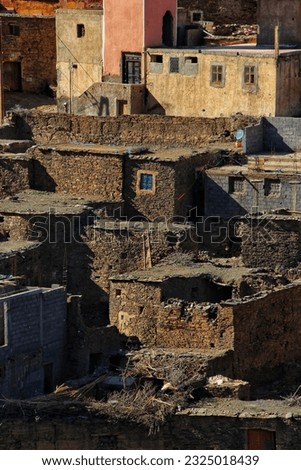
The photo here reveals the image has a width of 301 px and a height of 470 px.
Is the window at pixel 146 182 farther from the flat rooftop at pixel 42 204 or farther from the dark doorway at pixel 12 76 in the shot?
the dark doorway at pixel 12 76

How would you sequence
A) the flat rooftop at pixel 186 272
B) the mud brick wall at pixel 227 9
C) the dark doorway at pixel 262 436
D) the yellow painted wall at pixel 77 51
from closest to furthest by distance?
the dark doorway at pixel 262 436 < the flat rooftop at pixel 186 272 < the yellow painted wall at pixel 77 51 < the mud brick wall at pixel 227 9

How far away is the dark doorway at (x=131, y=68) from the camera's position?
60.8m

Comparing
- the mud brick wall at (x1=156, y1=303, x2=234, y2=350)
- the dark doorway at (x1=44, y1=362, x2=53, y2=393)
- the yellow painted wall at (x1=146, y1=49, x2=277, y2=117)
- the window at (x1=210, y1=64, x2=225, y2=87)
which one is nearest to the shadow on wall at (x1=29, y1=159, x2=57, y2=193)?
the yellow painted wall at (x1=146, y1=49, x2=277, y2=117)

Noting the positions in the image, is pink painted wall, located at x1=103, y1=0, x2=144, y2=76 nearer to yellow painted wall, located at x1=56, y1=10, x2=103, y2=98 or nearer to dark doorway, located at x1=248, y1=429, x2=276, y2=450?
yellow painted wall, located at x1=56, y1=10, x2=103, y2=98

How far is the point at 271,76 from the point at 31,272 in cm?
926

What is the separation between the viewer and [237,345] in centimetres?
4816

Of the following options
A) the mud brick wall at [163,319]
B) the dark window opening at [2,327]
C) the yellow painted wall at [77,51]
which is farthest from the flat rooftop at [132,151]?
the dark window opening at [2,327]

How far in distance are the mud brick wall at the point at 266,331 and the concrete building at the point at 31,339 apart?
10.3ft

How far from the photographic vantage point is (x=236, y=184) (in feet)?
181

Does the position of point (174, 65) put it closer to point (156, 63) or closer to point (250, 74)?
point (156, 63)

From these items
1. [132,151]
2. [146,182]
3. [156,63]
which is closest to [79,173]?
[132,151]

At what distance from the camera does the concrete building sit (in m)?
46.4

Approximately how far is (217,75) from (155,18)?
8.47 feet

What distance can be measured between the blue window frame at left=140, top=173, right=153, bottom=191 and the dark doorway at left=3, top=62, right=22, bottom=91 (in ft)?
35.5
